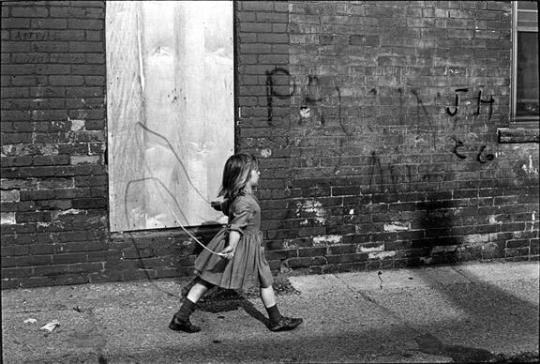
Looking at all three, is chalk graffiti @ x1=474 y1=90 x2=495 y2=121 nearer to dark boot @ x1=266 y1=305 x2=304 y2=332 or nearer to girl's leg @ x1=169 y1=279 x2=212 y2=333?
dark boot @ x1=266 y1=305 x2=304 y2=332

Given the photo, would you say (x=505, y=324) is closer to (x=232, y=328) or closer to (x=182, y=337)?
(x=232, y=328)

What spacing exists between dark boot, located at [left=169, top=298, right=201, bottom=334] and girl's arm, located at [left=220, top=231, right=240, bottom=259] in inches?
18.8

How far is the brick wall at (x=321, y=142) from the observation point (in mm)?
5785

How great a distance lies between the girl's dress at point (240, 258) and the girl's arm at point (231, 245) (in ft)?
0.12

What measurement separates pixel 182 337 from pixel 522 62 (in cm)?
495

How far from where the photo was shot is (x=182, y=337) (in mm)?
4938

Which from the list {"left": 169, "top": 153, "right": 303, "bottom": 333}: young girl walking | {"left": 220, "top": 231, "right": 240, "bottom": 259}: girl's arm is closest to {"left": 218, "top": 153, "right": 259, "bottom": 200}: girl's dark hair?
{"left": 169, "top": 153, "right": 303, "bottom": 333}: young girl walking

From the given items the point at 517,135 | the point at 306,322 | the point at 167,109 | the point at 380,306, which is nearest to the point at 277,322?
the point at 306,322

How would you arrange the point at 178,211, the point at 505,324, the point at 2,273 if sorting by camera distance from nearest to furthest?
1. the point at 505,324
2. the point at 2,273
3. the point at 178,211

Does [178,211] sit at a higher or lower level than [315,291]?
higher

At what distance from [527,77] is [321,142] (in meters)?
2.74

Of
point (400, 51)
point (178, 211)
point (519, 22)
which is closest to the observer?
point (178, 211)

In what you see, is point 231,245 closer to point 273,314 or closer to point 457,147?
point 273,314

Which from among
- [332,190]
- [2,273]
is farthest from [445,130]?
[2,273]
